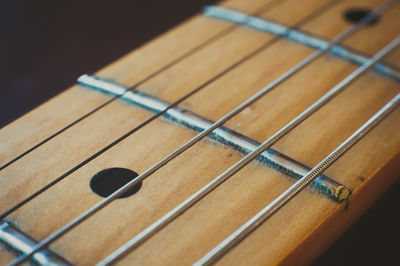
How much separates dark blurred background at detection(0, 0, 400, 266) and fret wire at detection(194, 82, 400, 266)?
17.6 inches

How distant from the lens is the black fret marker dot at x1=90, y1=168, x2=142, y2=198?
2.22ft

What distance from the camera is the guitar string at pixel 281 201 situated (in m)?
0.57

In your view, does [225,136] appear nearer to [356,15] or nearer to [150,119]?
[150,119]

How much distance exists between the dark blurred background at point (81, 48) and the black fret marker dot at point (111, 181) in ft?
1.86

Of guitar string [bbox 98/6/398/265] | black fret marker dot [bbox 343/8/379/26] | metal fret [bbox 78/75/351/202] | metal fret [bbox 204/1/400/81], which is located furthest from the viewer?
black fret marker dot [bbox 343/8/379/26]

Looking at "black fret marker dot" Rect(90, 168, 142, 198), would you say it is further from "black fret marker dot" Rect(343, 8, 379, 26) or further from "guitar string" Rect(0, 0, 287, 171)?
"black fret marker dot" Rect(343, 8, 379, 26)

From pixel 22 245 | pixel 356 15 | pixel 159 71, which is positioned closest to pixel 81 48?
pixel 159 71

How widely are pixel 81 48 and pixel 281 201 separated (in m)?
1.05

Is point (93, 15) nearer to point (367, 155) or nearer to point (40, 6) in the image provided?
point (40, 6)

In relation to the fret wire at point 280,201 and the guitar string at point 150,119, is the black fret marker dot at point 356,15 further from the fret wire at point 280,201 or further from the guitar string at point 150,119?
the fret wire at point 280,201

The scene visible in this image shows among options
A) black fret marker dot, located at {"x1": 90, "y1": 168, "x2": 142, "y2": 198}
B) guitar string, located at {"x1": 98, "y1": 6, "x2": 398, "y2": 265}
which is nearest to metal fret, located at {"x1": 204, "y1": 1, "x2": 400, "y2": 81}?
guitar string, located at {"x1": 98, "y1": 6, "x2": 398, "y2": 265}

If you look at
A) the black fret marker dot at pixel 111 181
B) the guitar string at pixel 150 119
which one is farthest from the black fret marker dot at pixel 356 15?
the black fret marker dot at pixel 111 181

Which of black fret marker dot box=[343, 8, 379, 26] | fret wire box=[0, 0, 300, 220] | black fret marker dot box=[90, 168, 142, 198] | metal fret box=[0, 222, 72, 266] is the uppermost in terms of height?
black fret marker dot box=[343, 8, 379, 26]

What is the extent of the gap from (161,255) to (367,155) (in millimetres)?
339
